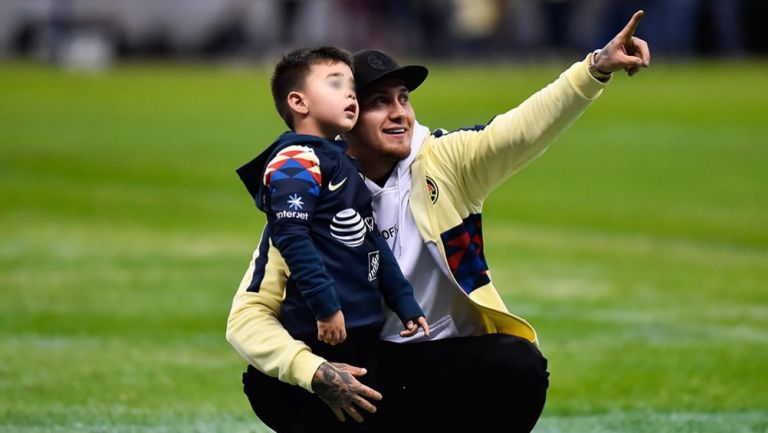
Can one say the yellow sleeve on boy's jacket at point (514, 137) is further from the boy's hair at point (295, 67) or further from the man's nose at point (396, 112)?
the boy's hair at point (295, 67)

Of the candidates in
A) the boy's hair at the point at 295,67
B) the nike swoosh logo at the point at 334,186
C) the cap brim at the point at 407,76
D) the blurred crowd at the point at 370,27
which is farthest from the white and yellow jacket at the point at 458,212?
the blurred crowd at the point at 370,27

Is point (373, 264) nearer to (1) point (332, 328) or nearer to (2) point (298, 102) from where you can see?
(1) point (332, 328)

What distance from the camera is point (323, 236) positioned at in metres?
5.31

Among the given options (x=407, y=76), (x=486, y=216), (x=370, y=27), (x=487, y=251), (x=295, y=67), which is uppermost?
(x=295, y=67)

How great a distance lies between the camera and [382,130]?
227 inches

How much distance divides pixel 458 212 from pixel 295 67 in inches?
31.6

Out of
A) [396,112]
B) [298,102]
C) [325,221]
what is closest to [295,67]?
[298,102]

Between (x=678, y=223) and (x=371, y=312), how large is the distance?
1246cm

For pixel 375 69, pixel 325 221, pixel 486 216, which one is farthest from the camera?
pixel 486 216

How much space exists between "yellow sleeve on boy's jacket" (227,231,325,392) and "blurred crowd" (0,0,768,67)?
3221 cm

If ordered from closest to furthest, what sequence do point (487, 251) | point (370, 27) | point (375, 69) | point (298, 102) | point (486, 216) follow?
point (298, 102)
point (375, 69)
point (487, 251)
point (486, 216)
point (370, 27)

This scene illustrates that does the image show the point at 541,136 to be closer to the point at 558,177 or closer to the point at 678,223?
the point at 678,223

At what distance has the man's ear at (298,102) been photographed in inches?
218

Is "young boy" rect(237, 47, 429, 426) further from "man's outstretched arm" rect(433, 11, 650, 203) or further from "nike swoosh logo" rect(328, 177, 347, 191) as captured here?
"man's outstretched arm" rect(433, 11, 650, 203)
